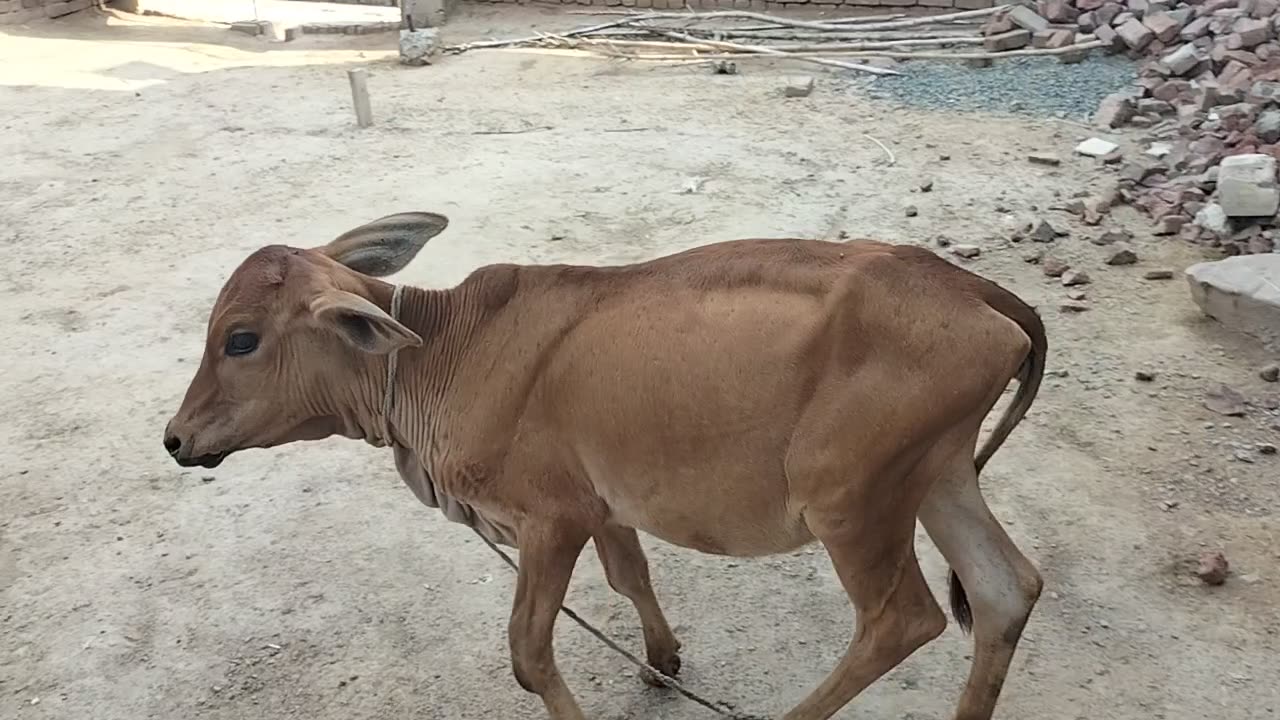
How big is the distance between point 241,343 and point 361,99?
6.90 m

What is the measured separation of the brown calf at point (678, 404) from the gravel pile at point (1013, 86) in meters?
7.15

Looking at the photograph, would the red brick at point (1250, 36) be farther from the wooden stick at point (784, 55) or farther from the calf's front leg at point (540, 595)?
the calf's front leg at point (540, 595)

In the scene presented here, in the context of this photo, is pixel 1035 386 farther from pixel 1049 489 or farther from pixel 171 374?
pixel 171 374

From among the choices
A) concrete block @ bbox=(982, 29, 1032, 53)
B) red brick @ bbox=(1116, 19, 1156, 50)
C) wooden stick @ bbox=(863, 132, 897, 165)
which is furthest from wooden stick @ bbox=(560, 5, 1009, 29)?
wooden stick @ bbox=(863, 132, 897, 165)

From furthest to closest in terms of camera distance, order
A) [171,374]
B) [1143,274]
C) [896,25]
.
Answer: [896,25] < [1143,274] < [171,374]

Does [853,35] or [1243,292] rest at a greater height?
[853,35]

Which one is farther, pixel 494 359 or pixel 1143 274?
pixel 1143 274

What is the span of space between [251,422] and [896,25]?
10.3 metres

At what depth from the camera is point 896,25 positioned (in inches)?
494

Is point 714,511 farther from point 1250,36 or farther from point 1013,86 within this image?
point 1250,36

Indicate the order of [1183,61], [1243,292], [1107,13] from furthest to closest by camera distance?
[1107,13] → [1183,61] → [1243,292]

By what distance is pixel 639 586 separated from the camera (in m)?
4.06

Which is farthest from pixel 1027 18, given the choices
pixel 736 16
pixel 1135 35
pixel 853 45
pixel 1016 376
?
pixel 1016 376

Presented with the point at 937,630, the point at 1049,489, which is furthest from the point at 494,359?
the point at 1049,489
